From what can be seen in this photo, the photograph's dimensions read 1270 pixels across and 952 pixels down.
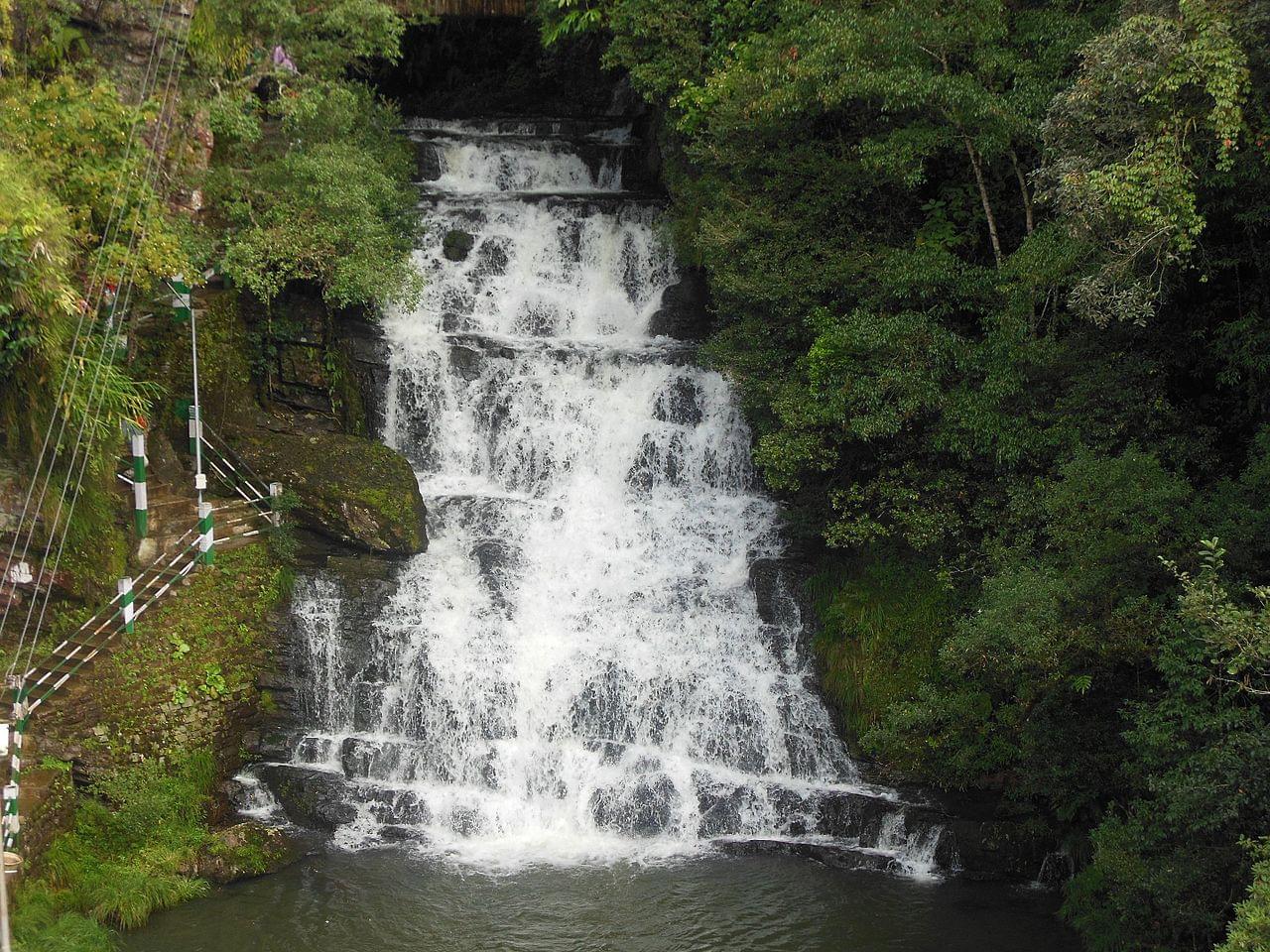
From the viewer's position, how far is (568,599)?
61.5ft

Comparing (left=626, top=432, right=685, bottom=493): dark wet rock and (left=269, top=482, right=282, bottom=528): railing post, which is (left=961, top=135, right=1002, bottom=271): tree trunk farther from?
(left=269, top=482, right=282, bottom=528): railing post

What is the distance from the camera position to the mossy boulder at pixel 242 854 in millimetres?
14938

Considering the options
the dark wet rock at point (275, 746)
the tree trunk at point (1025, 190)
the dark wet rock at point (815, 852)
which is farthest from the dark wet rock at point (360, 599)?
the tree trunk at point (1025, 190)

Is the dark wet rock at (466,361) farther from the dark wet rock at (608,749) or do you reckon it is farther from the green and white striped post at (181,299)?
the dark wet rock at (608,749)

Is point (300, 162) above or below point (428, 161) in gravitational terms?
below

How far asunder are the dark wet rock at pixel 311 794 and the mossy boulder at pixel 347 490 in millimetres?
3771

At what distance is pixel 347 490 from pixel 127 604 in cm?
396

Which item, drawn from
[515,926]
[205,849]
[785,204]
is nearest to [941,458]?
[785,204]

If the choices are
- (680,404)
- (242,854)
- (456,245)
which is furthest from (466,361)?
(242,854)

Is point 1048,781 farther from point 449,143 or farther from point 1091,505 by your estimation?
point 449,143

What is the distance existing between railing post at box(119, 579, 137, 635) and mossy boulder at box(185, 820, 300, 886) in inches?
117

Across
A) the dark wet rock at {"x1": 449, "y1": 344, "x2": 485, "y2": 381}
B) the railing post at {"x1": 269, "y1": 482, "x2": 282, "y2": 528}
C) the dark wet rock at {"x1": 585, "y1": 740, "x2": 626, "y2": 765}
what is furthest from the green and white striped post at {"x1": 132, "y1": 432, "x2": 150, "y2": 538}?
the dark wet rock at {"x1": 585, "y1": 740, "x2": 626, "y2": 765}

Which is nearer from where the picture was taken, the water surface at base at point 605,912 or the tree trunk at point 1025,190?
the water surface at base at point 605,912

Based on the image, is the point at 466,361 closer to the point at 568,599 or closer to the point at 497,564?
the point at 497,564
